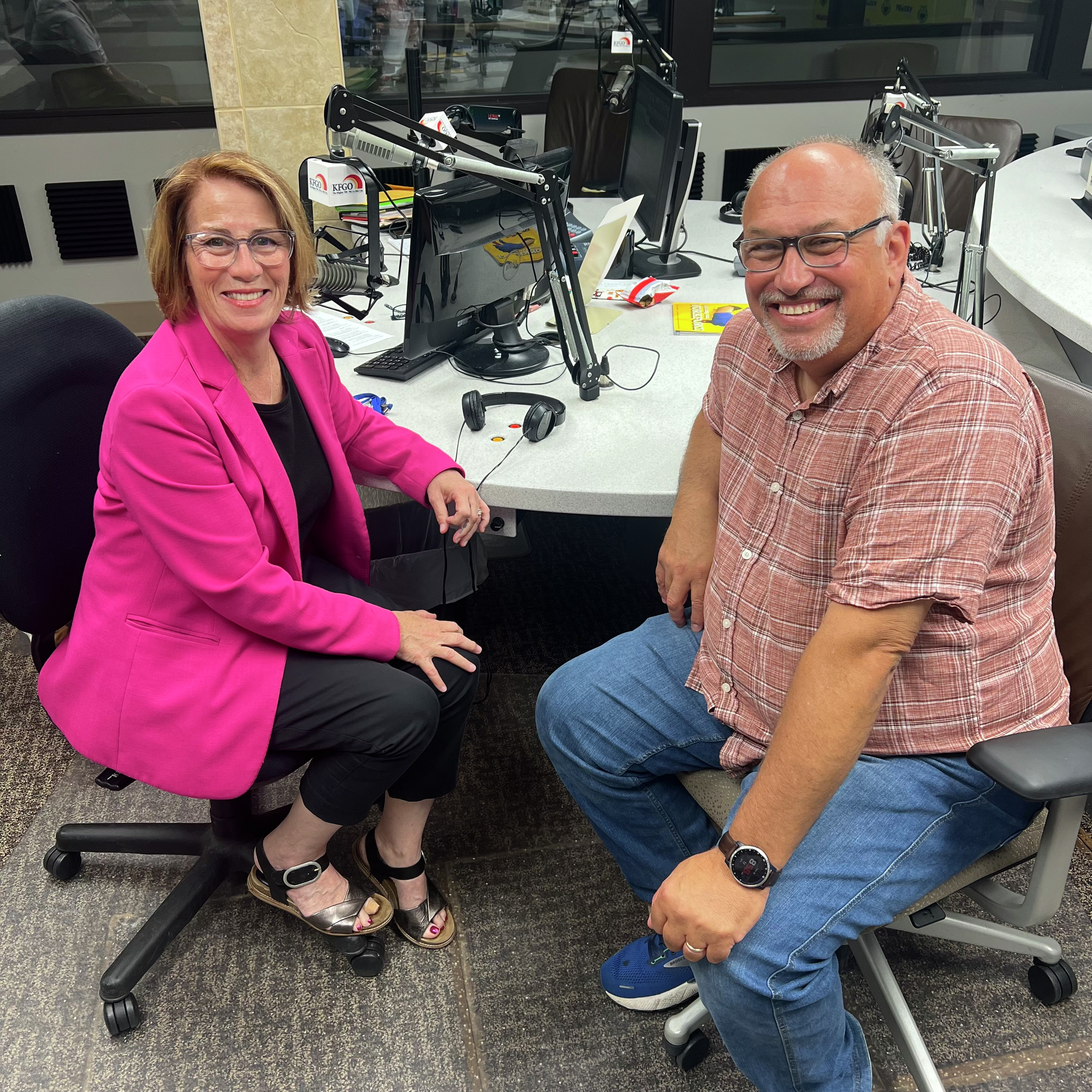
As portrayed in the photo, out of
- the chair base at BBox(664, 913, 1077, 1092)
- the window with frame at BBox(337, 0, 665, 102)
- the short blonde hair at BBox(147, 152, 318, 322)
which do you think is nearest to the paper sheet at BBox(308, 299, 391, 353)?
the short blonde hair at BBox(147, 152, 318, 322)

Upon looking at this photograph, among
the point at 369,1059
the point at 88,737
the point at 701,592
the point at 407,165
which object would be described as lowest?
the point at 369,1059

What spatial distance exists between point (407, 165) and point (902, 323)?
0.96 metres

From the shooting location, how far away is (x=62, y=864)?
1729 mm

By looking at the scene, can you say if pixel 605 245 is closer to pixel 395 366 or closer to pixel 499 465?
pixel 395 366

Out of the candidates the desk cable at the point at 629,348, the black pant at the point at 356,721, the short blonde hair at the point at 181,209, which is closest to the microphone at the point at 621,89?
the desk cable at the point at 629,348

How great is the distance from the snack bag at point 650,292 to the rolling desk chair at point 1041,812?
1.09 meters

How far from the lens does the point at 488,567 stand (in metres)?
2.70

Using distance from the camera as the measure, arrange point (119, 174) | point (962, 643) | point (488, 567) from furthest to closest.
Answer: point (119, 174)
point (488, 567)
point (962, 643)

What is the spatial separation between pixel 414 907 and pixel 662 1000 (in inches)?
17.3

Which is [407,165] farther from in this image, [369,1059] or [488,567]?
[369,1059]

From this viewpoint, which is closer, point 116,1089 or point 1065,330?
point 116,1089

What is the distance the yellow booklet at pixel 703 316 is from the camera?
2.20 meters

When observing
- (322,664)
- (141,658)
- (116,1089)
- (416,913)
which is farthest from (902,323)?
(116,1089)

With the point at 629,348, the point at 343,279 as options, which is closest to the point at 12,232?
the point at 343,279
